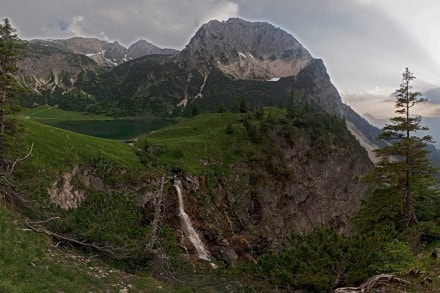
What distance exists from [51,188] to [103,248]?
617 inches

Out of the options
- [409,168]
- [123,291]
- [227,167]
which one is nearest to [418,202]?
[409,168]

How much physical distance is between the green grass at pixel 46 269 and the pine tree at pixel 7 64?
8.70 metres

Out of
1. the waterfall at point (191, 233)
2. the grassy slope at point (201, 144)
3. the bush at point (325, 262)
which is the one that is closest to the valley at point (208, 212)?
the bush at point (325, 262)

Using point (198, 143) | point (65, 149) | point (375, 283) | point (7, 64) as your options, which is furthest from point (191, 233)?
point (375, 283)

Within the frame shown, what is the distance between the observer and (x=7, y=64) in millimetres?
28156

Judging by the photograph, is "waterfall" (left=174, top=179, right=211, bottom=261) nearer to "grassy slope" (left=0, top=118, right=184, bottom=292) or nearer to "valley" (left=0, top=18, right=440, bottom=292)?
"valley" (left=0, top=18, right=440, bottom=292)

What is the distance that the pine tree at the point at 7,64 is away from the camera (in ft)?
91.2

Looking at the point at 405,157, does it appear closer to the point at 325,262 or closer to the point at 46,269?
the point at 325,262

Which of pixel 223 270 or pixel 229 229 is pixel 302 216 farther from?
pixel 223 270

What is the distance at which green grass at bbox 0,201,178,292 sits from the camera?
51.1 ft

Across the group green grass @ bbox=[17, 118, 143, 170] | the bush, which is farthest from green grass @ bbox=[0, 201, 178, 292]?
green grass @ bbox=[17, 118, 143, 170]

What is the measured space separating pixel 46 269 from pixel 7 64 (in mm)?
17248

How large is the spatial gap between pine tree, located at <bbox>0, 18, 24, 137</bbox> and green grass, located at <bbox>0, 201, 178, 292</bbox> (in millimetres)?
8698

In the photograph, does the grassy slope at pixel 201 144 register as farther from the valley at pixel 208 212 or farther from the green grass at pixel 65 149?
the green grass at pixel 65 149
